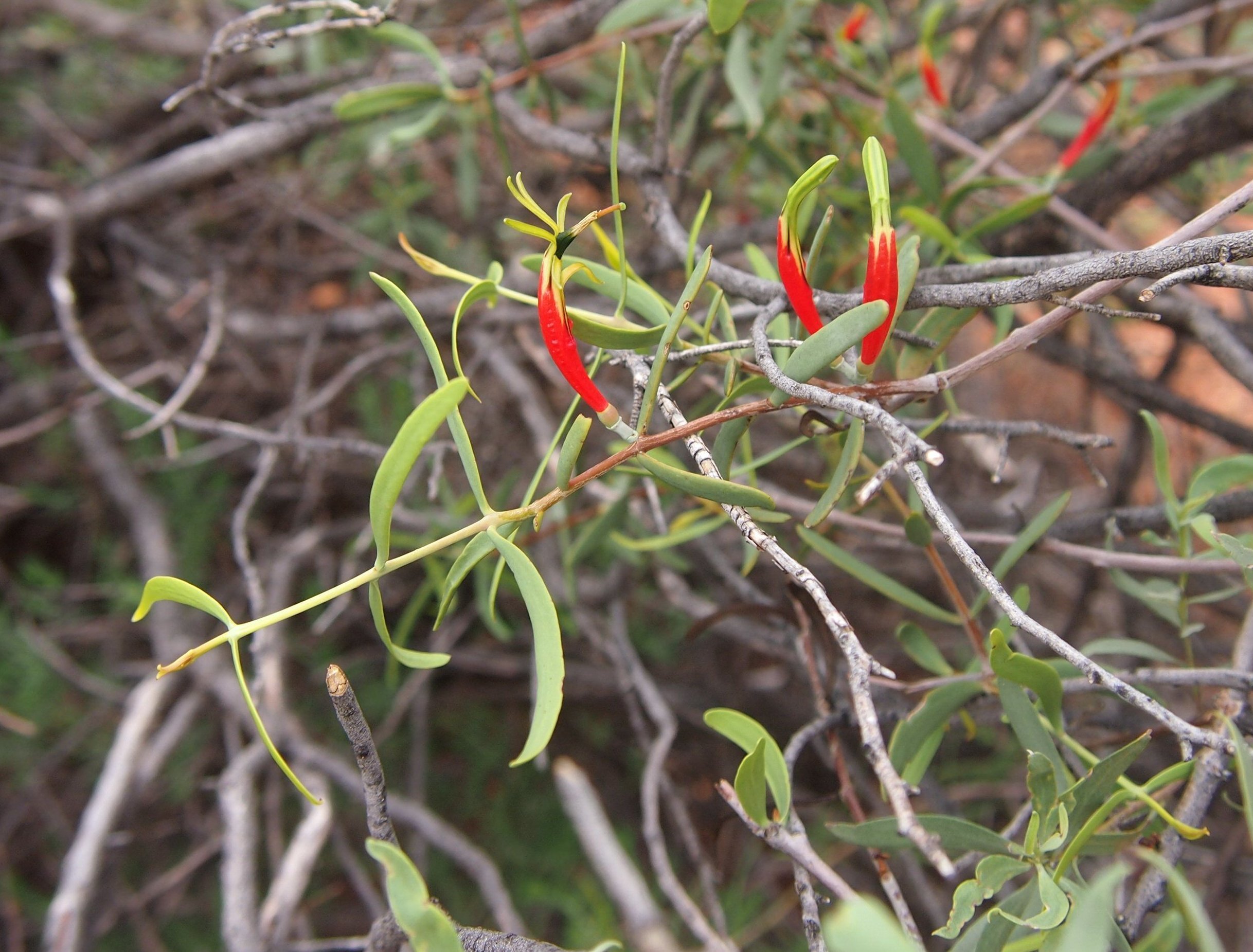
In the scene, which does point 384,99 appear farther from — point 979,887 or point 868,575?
point 979,887

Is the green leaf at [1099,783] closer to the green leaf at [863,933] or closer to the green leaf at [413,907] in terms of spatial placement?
the green leaf at [863,933]

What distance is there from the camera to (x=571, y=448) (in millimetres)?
490

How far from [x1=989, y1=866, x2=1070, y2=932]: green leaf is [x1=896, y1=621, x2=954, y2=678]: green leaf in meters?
0.24

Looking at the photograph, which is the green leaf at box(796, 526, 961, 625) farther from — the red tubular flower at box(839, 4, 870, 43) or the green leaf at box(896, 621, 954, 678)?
the red tubular flower at box(839, 4, 870, 43)

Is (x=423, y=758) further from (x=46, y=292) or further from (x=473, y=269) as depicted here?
(x=46, y=292)

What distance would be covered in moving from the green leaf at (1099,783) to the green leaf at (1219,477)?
279 millimetres

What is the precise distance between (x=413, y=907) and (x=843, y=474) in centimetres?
37

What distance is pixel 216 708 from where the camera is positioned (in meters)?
1.34

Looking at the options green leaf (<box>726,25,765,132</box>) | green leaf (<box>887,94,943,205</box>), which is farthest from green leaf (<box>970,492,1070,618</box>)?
green leaf (<box>726,25,765,132</box>)

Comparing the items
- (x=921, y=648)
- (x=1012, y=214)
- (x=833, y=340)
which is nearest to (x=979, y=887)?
(x=921, y=648)

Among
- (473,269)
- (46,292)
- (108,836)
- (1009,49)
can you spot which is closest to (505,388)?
(473,269)

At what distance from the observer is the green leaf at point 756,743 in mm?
590

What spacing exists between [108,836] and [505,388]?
0.84 meters

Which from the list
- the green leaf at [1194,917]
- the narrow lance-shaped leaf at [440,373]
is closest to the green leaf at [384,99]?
the narrow lance-shaped leaf at [440,373]
